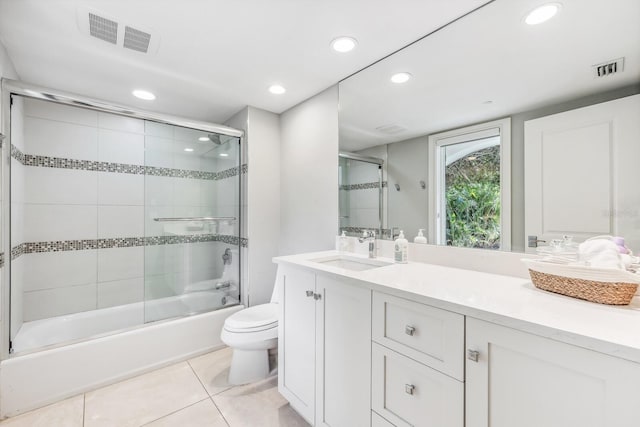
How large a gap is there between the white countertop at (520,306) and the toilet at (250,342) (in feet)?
2.65

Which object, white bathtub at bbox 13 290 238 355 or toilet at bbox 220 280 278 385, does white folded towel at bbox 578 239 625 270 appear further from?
white bathtub at bbox 13 290 238 355

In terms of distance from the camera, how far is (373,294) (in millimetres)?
1166

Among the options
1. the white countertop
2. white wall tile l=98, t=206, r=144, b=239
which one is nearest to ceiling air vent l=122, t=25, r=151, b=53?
white wall tile l=98, t=206, r=144, b=239

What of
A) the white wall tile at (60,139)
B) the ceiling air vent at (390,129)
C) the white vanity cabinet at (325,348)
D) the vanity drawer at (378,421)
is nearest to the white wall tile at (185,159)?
the white wall tile at (60,139)

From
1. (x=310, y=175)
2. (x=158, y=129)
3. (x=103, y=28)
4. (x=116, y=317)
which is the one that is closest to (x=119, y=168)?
(x=158, y=129)

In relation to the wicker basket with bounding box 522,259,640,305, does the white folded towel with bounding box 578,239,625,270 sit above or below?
above

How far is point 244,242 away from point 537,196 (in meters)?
2.20

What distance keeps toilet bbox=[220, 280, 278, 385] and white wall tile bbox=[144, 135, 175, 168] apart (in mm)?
1668

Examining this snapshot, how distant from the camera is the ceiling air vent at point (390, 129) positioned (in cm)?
177

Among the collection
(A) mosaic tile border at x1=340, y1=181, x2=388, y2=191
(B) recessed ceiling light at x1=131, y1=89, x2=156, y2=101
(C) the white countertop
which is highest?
(B) recessed ceiling light at x1=131, y1=89, x2=156, y2=101

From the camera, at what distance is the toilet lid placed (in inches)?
73.1

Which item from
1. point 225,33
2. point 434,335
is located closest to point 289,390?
point 434,335

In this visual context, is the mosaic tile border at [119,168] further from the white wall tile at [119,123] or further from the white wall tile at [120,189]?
the white wall tile at [119,123]

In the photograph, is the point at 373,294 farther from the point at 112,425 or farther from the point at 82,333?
the point at 82,333
